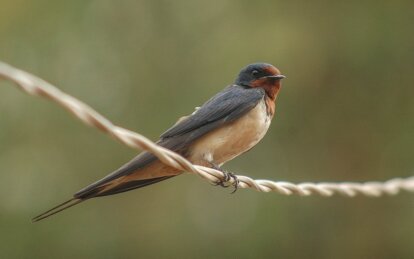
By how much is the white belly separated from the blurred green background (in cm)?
404

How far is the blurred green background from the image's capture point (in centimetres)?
858

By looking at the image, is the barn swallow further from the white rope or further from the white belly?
the white rope

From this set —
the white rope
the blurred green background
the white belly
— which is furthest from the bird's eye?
the blurred green background

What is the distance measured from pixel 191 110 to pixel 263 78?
13.7 feet

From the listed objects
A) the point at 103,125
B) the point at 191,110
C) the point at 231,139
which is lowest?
the point at 103,125

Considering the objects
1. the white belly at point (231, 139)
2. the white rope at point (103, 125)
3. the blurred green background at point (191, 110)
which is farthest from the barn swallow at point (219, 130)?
the blurred green background at point (191, 110)

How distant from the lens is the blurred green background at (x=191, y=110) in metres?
8.58

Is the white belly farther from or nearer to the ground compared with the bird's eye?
nearer to the ground

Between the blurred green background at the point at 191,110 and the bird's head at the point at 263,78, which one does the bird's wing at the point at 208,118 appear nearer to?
the bird's head at the point at 263,78

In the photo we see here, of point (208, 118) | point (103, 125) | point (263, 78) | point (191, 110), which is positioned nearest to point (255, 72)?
point (263, 78)

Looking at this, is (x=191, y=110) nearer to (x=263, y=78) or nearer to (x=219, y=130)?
(x=263, y=78)

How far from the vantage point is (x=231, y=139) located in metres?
4.07

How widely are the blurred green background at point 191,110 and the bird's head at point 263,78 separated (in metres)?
3.78

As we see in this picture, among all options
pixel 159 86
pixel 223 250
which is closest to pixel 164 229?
pixel 223 250
